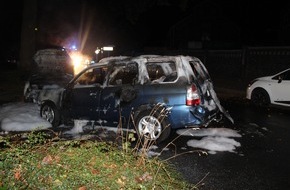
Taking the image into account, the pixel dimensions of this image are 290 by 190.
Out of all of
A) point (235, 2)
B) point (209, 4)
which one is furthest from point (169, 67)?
point (235, 2)

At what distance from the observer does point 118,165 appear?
14.3ft

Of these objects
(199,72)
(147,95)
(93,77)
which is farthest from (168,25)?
(147,95)

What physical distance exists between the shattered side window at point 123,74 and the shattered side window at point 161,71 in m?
0.33

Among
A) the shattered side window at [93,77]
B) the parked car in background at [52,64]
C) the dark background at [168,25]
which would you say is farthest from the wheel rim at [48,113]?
the dark background at [168,25]

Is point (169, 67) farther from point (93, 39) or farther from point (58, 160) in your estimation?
point (93, 39)

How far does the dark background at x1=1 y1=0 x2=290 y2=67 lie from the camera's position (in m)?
35.4

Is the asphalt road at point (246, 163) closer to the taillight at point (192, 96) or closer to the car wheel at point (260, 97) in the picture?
the taillight at point (192, 96)

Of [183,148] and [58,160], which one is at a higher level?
[58,160]

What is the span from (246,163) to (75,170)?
3.41 meters

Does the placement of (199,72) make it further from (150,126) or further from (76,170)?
(76,170)

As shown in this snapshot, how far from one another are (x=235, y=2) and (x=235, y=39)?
288 inches

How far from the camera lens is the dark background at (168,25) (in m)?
35.4

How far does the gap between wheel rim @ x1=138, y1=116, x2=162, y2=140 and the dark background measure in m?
23.1

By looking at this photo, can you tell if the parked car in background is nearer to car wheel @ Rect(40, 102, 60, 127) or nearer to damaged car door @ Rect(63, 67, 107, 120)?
car wheel @ Rect(40, 102, 60, 127)
